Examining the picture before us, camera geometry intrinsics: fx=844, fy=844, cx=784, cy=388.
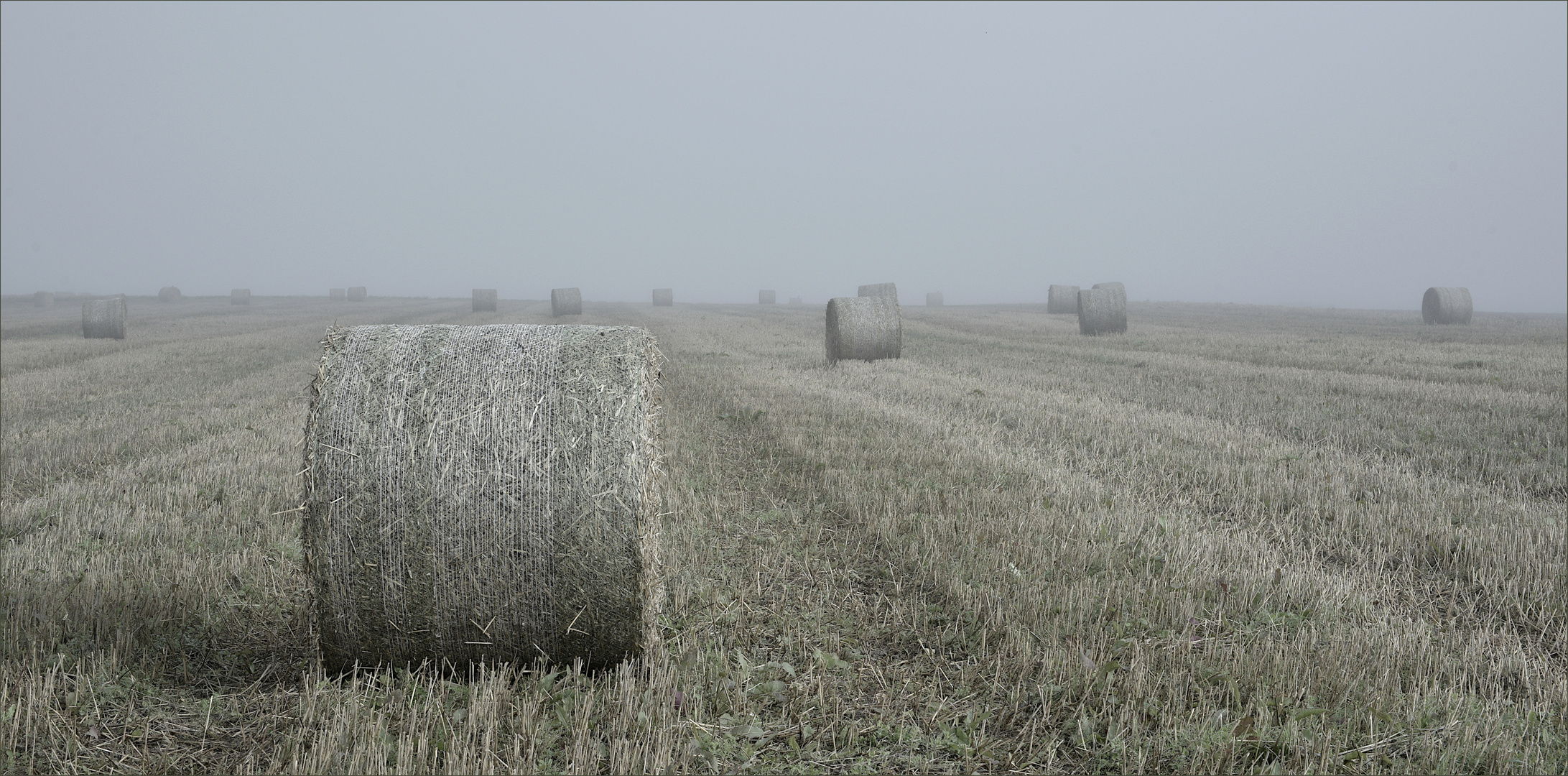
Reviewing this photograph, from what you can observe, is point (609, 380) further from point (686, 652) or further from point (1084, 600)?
point (1084, 600)

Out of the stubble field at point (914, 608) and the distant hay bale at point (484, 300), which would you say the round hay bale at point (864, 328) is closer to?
the stubble field at point (914, 608)

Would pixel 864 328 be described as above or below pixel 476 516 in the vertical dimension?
above

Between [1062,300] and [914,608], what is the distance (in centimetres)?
3765

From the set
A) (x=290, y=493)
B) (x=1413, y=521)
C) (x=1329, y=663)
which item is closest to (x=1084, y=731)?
(x=1329, y=663)

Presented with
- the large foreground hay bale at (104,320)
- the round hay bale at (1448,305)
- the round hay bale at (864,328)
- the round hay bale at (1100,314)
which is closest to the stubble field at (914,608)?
the round hay bale at (864,328)

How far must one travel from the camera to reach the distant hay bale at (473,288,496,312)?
1642 inches

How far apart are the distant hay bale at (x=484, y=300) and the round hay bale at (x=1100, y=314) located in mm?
28778

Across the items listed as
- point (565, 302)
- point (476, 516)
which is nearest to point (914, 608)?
point (476, 516)

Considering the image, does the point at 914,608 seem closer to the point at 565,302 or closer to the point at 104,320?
the point at 104,320

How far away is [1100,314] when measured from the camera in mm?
24875

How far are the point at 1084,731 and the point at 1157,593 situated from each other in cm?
149

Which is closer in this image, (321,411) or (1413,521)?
(321,411)

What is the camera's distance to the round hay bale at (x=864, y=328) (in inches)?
652

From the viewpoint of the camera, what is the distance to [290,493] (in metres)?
6.70
